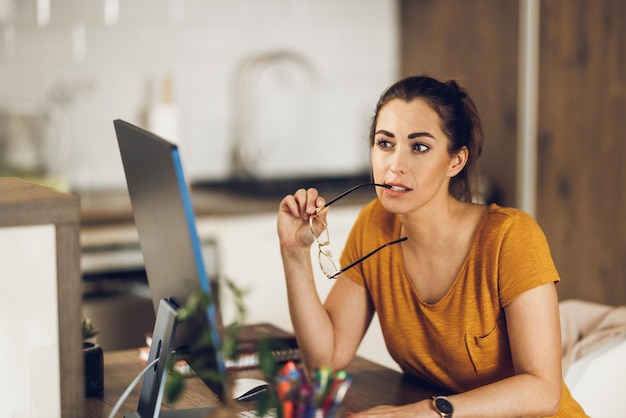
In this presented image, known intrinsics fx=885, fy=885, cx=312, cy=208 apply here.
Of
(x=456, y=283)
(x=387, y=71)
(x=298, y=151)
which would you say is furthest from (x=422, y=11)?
(x=456, y=283)

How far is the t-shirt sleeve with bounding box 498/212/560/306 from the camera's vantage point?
153cm

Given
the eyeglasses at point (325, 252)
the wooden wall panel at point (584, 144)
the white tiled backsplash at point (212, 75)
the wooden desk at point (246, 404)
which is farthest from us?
the white tiled backsplash at point (212, 75)

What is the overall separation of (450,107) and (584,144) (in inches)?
62.6

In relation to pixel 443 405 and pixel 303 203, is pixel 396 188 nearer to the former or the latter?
pixel 303 203

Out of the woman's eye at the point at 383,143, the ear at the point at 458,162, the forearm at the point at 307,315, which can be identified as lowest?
the forearm at the point at 307,315

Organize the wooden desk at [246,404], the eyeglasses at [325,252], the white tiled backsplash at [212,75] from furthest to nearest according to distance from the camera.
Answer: the white tiled backsplash at [212,75] → the eyeglasses at [325,252] → the wooden desk at [246,404]

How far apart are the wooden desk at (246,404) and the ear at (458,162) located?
411mm

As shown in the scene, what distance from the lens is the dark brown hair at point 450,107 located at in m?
1.68

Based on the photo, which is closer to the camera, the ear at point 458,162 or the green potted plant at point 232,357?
the green potted plant at point 232,357

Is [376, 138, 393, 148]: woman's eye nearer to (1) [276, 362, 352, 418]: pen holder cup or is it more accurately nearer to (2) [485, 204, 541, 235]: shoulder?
(2) [485, 204, 541, 235]: shoulder

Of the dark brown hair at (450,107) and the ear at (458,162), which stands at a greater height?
the dark brown hair at (450,107)

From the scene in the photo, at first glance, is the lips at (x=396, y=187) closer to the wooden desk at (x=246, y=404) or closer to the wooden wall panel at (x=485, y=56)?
the wooden desk at (x=246, y=404)

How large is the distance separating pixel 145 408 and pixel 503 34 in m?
2.53

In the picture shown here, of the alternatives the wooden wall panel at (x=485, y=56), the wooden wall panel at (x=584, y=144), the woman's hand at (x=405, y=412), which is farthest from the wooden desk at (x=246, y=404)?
the wooden wall panel at (x=485, y=56)
